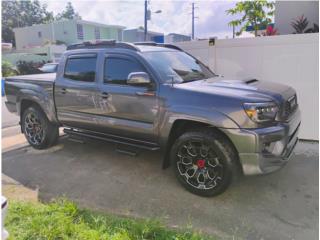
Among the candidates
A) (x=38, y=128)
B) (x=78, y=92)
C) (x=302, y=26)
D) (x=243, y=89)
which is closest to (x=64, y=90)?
(x=78, y=92)

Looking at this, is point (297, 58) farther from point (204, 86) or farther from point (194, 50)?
point (204, 86)

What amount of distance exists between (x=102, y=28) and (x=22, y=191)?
3456 centimetres

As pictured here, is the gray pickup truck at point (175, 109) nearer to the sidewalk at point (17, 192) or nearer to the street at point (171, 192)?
the street at point (171, 192)

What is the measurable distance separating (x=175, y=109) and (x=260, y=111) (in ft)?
3.30

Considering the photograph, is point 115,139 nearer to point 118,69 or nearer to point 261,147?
point 118,69

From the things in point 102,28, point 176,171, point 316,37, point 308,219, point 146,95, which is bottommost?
point 308,219

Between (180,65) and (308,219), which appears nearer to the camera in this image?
(308,219)

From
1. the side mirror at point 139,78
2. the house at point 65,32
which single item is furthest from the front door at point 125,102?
the house at point 65,32

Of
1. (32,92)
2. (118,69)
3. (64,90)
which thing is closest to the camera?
(118,69)

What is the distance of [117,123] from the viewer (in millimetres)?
4230

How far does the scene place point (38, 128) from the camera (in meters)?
5.51

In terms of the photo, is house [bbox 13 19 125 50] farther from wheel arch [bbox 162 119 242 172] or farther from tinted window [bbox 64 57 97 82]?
A: wheel arch [bbox 162 119 242 172]

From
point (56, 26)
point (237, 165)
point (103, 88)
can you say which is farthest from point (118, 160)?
point (56, 26)

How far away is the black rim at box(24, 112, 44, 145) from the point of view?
547cm
